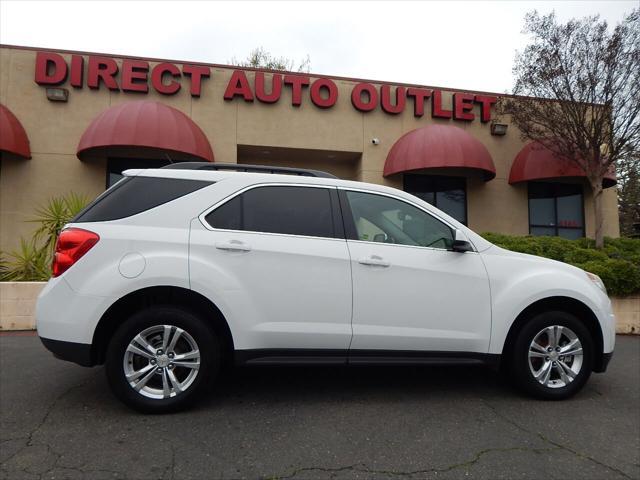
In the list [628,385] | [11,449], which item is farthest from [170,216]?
[628,385]

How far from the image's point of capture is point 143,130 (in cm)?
936

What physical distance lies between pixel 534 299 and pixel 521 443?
119 centimetres

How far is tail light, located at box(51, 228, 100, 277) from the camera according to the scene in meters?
2.94

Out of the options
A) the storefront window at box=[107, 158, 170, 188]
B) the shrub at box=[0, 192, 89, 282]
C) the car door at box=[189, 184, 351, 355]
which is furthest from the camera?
the storefront window at box=[107, 158, 170, 188]

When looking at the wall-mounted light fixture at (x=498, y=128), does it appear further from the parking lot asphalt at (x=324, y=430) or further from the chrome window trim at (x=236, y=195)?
the chrome window trim at (x=236, y=195)

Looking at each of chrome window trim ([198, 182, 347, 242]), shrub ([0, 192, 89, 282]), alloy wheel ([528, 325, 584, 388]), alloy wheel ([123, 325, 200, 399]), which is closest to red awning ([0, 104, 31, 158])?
shrub ([0, 192, 89, 282])

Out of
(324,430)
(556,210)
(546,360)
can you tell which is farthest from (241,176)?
(556,210)

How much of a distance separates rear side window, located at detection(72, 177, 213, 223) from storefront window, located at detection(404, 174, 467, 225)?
973 cm

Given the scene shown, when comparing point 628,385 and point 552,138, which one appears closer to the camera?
point 628,385

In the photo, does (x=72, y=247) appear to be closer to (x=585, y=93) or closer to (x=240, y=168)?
(x=240, y=168)

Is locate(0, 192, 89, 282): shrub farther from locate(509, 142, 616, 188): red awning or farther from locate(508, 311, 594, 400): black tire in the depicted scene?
locate(509, 142, 616, 188): red awning

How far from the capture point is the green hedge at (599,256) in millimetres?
7215

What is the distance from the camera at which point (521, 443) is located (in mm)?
2711

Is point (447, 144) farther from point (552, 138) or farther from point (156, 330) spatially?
point (156, 330)
